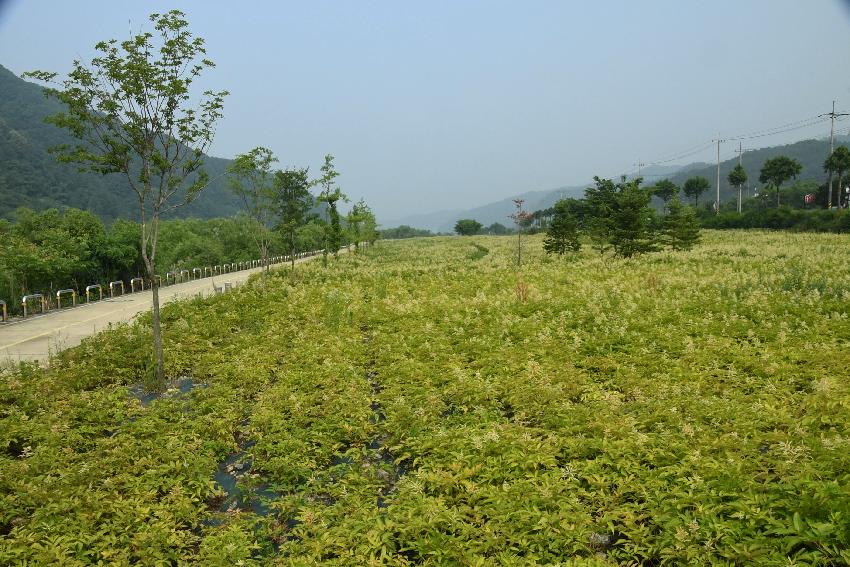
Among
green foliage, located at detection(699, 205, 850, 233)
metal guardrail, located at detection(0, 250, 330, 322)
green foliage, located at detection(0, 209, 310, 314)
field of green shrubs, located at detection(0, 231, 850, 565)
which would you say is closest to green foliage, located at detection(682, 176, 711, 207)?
green foliage, located at detection(699, 205, 850, 233)

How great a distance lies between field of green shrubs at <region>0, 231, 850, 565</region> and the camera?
530 cm

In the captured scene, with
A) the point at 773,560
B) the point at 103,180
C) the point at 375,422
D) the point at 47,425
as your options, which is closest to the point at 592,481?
the point at 773,560

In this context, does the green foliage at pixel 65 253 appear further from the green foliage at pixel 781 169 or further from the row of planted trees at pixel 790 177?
the green foliage at pixel 781 169

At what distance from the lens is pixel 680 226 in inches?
1602

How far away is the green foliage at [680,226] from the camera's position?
133ft

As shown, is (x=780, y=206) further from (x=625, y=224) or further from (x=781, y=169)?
(x=625, y=224)

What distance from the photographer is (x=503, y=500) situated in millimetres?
5945

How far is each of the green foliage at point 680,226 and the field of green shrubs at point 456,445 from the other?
2689 centimetres

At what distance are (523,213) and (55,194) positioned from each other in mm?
77577

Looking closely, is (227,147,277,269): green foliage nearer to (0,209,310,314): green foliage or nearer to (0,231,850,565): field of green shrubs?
(0,209,310,314): green foliage

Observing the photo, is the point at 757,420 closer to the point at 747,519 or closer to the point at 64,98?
the point at 747,519

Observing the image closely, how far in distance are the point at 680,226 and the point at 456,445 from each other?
40212 millimetres

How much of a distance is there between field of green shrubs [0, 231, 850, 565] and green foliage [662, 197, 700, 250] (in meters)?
26.9

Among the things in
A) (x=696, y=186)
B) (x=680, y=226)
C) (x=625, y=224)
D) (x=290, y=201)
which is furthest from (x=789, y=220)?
(x=290, y=201)
